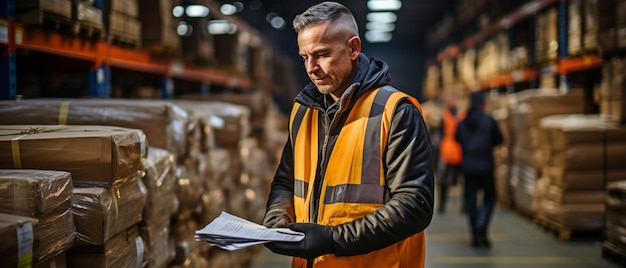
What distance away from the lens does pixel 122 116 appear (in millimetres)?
3695

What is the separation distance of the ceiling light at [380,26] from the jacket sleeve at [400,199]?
20105mm

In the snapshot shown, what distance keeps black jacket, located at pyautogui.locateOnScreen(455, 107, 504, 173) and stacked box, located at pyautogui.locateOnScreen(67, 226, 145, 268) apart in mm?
5130

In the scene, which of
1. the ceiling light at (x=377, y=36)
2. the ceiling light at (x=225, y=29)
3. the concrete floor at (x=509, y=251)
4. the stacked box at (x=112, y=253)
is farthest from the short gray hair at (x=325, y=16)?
the ceiling light at (x=377, y=36)

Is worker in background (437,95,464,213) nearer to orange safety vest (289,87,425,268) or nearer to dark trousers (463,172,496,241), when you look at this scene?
dark trousers (463,172,496,241)

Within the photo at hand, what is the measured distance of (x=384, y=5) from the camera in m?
18.0

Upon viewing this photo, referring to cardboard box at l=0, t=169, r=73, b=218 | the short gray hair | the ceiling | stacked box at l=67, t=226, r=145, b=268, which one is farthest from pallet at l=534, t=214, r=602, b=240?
the ceiling

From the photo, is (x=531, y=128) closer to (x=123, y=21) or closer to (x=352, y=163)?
(x=123, y=21)

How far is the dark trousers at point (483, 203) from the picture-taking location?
7.36 meters

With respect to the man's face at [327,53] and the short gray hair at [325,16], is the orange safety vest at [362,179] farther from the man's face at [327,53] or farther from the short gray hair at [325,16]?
the short gray hair at [325,16]

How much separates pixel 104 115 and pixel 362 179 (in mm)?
2006

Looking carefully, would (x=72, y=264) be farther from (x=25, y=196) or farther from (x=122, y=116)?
(x=122, y=116)

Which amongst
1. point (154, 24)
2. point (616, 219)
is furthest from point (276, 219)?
point (616, 219)

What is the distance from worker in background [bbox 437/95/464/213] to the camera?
1007 cm

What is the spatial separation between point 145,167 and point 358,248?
1.66 meters
